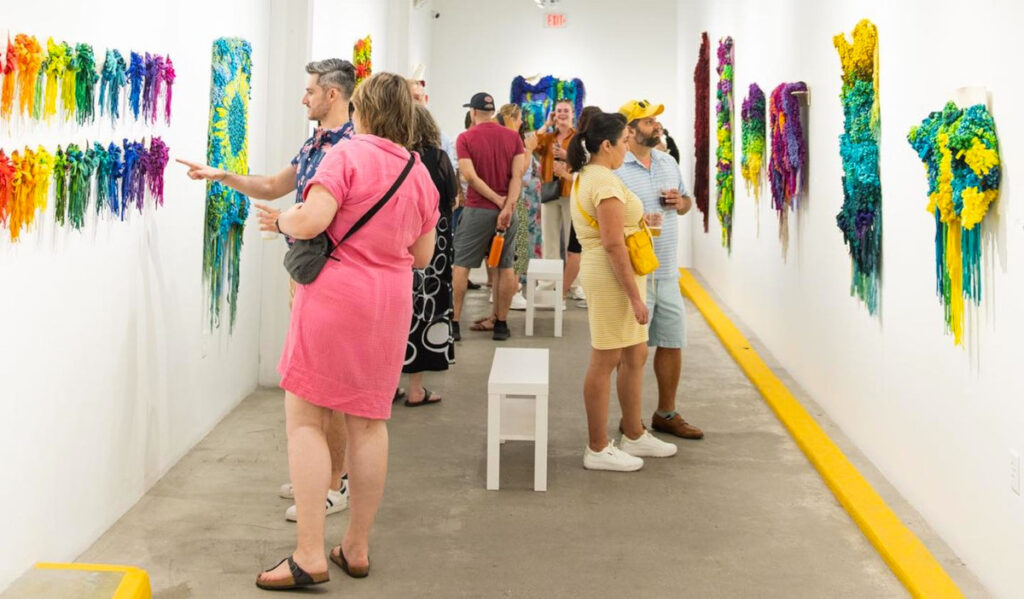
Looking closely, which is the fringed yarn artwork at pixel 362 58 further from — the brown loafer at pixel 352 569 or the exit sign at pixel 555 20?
the exit sign at pixel 555 20

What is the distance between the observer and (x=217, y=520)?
393 centimetres

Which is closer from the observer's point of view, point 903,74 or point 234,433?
point 903,74

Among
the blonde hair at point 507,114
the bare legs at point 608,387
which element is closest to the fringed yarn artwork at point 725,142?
the blonde hair at point 507,114

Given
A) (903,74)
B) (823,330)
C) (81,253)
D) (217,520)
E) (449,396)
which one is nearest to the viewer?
(81,253)

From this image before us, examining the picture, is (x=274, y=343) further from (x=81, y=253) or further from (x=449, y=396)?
(x=81, y=253)

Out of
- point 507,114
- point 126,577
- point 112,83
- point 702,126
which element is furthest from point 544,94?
point 126,577

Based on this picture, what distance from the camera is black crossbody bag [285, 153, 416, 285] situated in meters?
3.19

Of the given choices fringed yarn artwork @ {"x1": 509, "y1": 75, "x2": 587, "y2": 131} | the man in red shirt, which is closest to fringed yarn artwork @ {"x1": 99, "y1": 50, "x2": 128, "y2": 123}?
the man in red shirt

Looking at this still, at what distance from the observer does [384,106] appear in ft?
10.7

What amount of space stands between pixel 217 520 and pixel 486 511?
938 mm

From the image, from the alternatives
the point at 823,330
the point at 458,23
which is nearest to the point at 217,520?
the point at 823,330

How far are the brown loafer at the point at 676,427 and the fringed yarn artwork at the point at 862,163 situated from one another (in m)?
0.92

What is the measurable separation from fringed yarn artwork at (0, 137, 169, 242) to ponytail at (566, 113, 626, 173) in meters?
1.54

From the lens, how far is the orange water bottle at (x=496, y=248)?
729 centimetres
